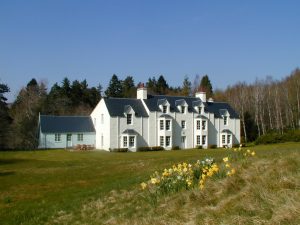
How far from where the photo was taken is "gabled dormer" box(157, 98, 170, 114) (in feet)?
191

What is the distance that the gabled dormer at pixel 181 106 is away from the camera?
196 ft

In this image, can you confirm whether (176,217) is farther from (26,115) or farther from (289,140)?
(26,115)

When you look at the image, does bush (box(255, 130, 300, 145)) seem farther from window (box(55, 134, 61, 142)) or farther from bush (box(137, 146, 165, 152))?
window (box(55, 134, 61, 142))

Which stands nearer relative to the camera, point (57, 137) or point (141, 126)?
point (141, 126)

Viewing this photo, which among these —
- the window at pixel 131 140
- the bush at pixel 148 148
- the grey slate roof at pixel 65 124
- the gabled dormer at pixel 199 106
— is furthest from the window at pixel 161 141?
the grey slate roof at pixel 65 124

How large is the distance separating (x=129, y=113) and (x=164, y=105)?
5723mm

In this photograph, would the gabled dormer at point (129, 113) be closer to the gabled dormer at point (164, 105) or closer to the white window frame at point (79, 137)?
the gabled dormer at point (164, 105)

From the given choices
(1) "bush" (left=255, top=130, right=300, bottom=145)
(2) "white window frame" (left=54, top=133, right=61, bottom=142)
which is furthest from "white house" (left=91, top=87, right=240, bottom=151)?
(1) "bush" (left=255, top=130, right=300, bottom=145)

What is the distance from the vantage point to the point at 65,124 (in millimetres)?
59125

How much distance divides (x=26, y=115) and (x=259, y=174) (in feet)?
232

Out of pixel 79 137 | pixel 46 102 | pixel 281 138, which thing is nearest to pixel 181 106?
pixel 281 138

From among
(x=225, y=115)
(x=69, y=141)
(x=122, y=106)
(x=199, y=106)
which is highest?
(x=199, y=106)

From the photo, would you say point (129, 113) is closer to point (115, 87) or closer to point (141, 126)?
point (141, 126)

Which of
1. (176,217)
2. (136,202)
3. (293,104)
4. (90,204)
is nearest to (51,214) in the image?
(90,204)
